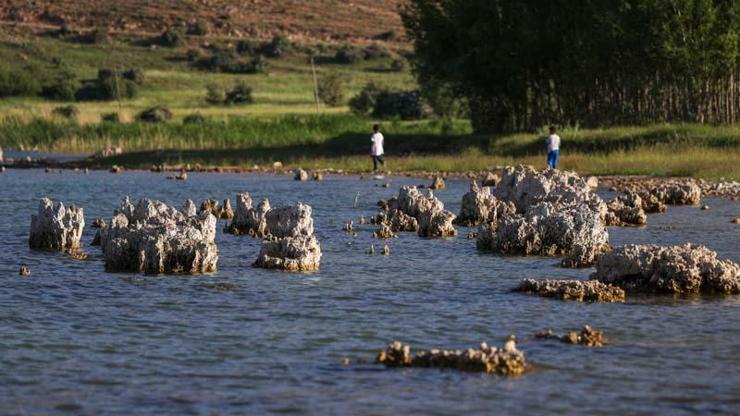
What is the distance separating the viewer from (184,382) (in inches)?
566

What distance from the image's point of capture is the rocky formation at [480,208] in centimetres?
3123

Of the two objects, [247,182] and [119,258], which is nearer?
[119,258]

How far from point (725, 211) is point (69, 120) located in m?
51.0

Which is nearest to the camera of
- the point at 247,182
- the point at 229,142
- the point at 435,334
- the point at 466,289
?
the point at 435,334

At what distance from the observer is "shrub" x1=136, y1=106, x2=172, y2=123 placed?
86.7 meters

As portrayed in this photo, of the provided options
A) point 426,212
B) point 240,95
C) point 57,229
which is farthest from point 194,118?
point 57,229

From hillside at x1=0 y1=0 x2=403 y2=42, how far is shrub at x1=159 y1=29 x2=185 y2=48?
648cm

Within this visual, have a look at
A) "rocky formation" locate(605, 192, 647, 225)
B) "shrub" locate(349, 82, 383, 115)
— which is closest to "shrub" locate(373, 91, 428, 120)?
"shrub" locate(349, 82, 383, 115)

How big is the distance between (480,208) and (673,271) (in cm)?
1198

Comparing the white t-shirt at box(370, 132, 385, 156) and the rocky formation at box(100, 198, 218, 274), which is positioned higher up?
the white t-shirt at box(370, 132, 385, 156)

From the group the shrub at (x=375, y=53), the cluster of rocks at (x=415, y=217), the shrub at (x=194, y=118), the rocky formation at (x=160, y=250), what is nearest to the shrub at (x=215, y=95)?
the shrub at (x=194, y=118)

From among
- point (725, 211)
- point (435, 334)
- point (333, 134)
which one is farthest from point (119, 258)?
point (333, 134)

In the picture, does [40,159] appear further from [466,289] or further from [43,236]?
[466,289]

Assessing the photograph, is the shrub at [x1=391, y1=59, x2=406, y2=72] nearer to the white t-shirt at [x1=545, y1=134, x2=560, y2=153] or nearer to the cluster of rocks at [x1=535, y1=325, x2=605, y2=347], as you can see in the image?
the white t-shirt at [x1=545, y1=134, x2=560, y2=153]
